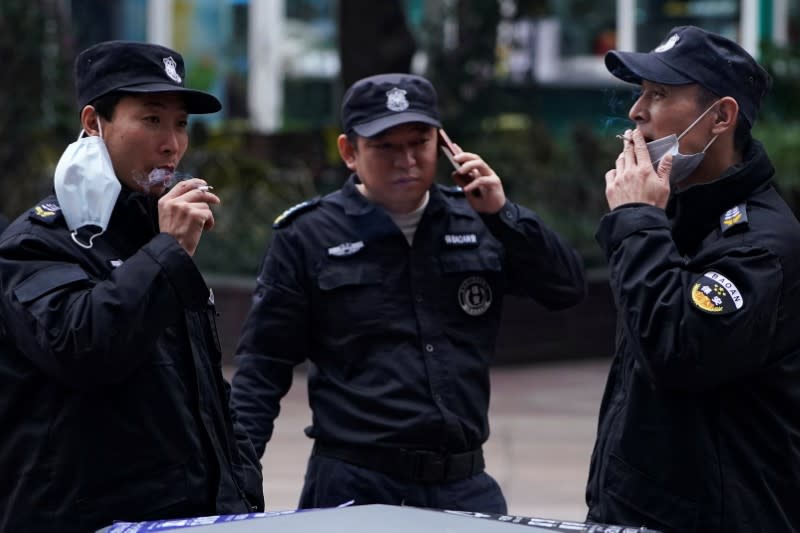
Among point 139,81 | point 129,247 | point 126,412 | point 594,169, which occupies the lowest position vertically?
point 594,169

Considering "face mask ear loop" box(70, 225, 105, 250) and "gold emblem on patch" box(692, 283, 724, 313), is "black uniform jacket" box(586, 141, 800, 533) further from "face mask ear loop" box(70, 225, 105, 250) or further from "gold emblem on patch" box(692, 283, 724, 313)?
"face mask ear loop" box(70, 225, 105, 250)

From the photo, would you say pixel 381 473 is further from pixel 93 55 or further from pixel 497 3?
pixel 497 3

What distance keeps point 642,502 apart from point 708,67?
1065 millimetres

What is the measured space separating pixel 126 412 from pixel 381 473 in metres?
1.28

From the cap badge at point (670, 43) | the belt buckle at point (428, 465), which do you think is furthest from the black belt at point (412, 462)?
the cap badge at point (670, 43)

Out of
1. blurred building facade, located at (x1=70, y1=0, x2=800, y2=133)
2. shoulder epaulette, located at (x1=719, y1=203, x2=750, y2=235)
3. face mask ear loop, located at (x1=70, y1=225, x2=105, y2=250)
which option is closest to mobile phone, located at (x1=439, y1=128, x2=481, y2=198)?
shoulder epaulette, located at (x1=719, y1=203, x2=750, y2=235)

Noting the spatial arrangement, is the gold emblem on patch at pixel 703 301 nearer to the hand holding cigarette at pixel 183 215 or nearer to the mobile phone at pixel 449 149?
the hand holding cigarette at pixel 183 215

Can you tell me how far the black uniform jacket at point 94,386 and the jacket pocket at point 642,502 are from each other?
0.94 m

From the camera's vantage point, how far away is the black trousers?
445cm

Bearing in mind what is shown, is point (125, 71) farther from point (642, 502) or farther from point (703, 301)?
point (642, 502)

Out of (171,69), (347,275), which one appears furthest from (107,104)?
(347,275)

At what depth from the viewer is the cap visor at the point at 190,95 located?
355cm

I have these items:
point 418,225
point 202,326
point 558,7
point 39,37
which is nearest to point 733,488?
point 202,326

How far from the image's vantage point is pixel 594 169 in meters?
13.6
